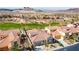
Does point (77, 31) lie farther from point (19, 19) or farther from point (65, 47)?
point (19, 19)
